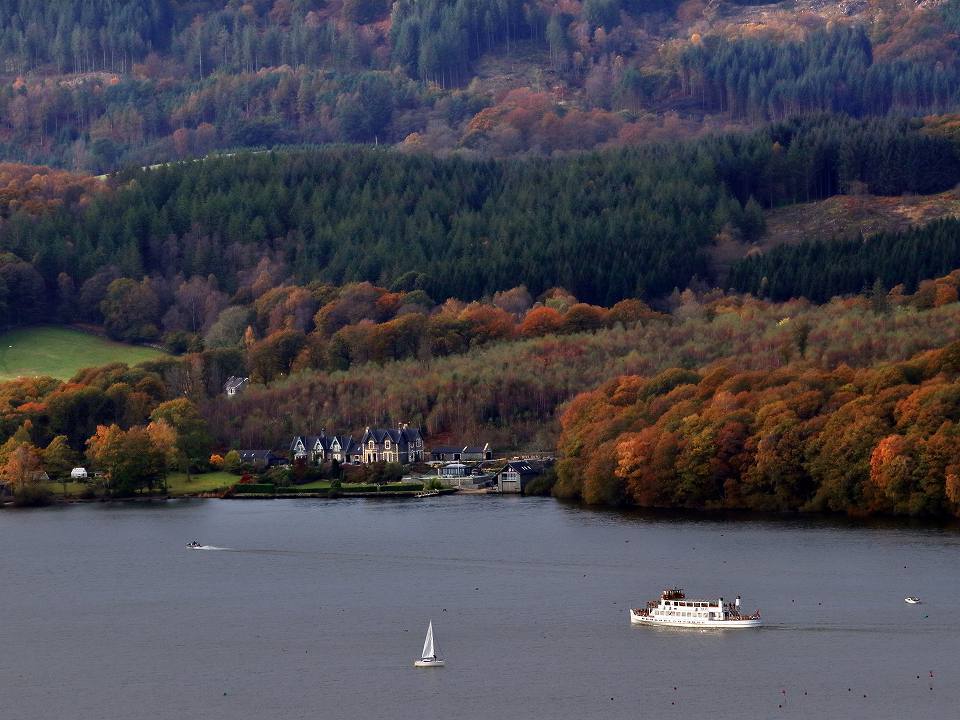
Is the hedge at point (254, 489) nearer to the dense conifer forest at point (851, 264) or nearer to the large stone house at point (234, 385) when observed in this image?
the large stone house at point (234, 385)

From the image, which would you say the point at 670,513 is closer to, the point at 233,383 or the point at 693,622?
the point at 693,622

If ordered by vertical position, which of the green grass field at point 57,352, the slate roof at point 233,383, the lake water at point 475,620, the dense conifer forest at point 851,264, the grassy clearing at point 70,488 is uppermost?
the lake water at point 475,620

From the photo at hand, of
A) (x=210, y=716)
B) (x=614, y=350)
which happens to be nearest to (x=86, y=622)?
(x=210, y=716)

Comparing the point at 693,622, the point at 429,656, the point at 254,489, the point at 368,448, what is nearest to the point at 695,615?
the point at 693,622

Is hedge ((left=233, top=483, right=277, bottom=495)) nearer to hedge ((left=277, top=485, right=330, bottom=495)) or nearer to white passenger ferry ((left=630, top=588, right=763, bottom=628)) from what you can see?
hedge ((left=277, top=485, right=330, bottom=495))

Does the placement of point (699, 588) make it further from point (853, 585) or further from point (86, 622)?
point (86, 622)

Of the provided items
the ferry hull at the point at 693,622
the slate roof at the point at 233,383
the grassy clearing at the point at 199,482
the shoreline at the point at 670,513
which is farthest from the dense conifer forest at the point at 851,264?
the ferry hull at the point at 693,622
